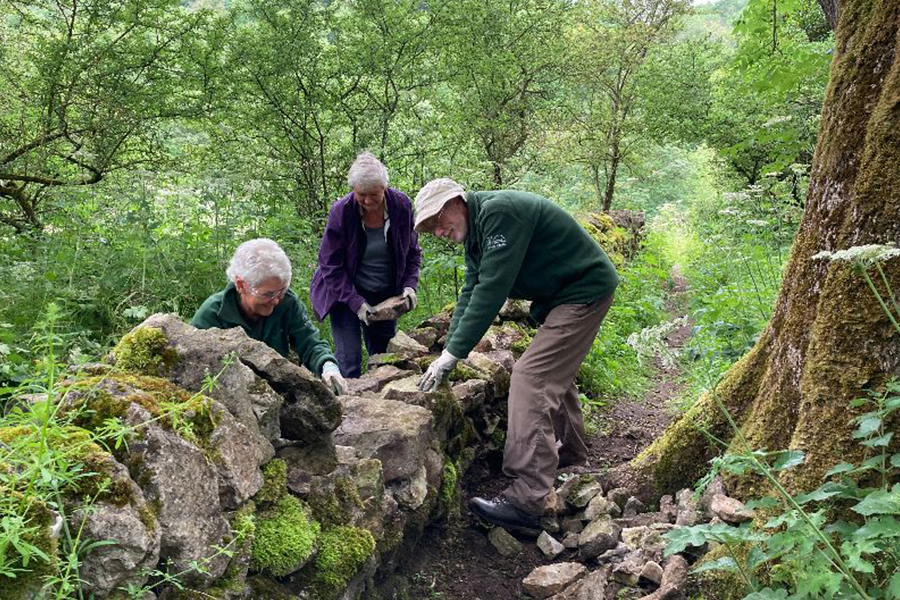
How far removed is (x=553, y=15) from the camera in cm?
1280

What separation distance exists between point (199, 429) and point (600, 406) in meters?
4.90

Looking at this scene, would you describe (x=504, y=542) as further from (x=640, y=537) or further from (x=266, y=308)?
(x=266, y=308)

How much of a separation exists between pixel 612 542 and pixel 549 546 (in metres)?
0.42

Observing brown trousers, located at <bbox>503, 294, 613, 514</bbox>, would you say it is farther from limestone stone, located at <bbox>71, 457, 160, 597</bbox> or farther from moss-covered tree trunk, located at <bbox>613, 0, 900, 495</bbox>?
limestone stone, located at <bbox>71, 457, 160, 597</bbox>

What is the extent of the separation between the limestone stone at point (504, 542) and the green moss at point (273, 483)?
1.86m

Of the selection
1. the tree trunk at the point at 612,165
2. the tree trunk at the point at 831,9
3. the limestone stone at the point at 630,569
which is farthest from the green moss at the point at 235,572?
the tree trunk at the point at 612,165

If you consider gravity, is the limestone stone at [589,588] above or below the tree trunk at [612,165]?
below

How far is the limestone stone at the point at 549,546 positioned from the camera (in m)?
4.16

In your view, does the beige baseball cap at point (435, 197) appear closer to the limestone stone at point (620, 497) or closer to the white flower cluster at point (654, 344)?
the white flower cluster at point (654, 344)

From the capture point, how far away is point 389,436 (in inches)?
148

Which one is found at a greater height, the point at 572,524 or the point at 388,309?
the point at 388,309

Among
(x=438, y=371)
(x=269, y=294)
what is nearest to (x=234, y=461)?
(x=269, y=294)

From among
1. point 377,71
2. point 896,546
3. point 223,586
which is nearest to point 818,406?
point 896,546

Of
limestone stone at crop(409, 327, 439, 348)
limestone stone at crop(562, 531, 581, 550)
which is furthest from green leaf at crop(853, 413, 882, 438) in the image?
limestone stone at crop(409, 327, 439, 348)
